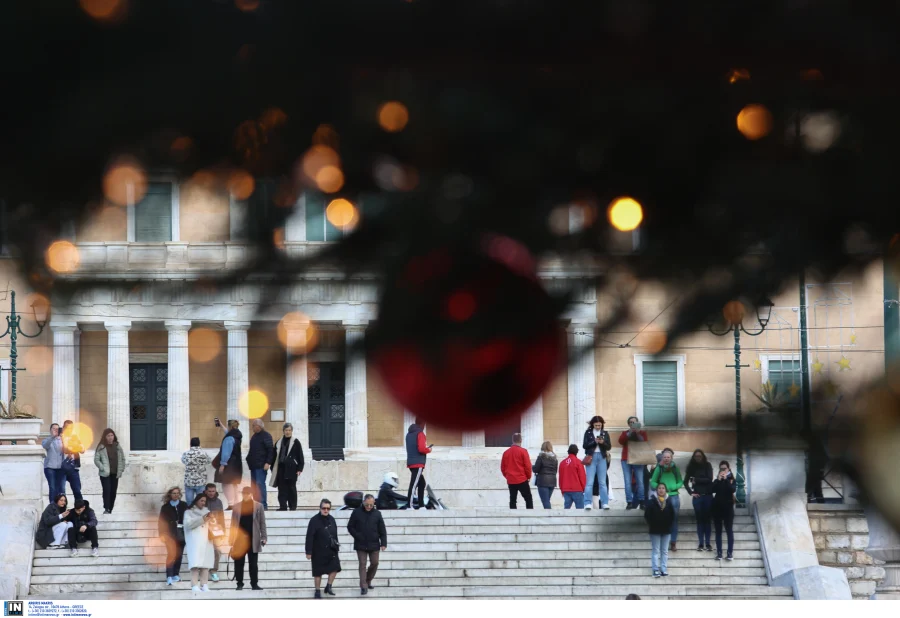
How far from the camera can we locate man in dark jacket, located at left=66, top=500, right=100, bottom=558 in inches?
810

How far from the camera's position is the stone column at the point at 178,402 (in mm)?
34188

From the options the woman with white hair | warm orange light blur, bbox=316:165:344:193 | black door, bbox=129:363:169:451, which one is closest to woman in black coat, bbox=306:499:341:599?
the woman with white hair

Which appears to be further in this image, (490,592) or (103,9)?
(490,592)

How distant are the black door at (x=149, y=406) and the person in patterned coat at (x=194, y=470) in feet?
47.7

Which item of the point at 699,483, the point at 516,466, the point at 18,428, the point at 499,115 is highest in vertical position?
the point at 499,115

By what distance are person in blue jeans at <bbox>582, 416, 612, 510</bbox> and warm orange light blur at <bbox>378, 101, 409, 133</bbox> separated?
18.9 metres

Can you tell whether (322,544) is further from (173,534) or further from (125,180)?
(125,180)

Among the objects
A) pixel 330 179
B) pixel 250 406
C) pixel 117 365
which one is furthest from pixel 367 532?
pixel 330 179

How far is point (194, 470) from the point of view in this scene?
806 inches

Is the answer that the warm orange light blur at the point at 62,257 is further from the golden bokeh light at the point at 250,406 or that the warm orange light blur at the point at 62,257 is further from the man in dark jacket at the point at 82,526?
the golden bokeh light at the point at 250,406

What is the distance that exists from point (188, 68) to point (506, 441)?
3303 centimetres

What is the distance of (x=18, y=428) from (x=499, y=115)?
21.7 meters

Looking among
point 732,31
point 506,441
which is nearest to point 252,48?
point 732,31

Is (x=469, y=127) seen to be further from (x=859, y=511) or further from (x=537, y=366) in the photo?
(x=859, y=511)
